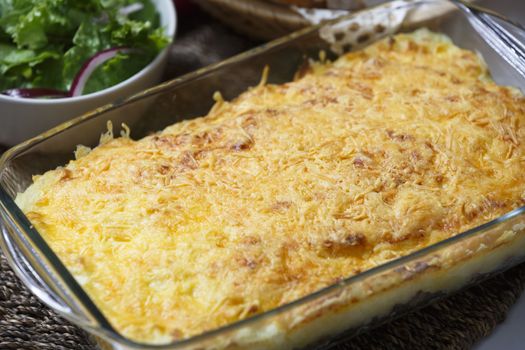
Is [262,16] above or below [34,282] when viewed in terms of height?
above

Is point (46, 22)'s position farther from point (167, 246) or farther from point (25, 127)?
point (167, 246)

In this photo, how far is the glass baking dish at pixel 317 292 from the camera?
1940 millimetres

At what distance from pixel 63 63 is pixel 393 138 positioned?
5.00ft

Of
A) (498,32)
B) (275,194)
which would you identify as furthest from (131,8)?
(498,32)

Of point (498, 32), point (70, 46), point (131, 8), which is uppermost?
point (498, 32)

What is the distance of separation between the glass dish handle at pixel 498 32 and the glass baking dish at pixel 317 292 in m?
0.02

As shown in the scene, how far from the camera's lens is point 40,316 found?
7.99ft

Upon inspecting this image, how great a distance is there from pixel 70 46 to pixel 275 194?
1.45 metres

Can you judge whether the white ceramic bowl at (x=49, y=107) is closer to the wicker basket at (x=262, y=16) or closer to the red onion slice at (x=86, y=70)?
the red onion slice at (x=86, y=70)

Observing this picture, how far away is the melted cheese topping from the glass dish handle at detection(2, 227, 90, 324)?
89mm

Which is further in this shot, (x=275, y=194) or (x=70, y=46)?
(x=70, y=46)

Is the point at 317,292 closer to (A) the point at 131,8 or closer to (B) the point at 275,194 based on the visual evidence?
(B) the point at 275,194

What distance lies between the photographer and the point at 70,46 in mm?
3223

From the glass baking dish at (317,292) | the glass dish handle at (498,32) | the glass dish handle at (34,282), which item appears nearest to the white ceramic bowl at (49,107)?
the glass baking dish at (317,292)
